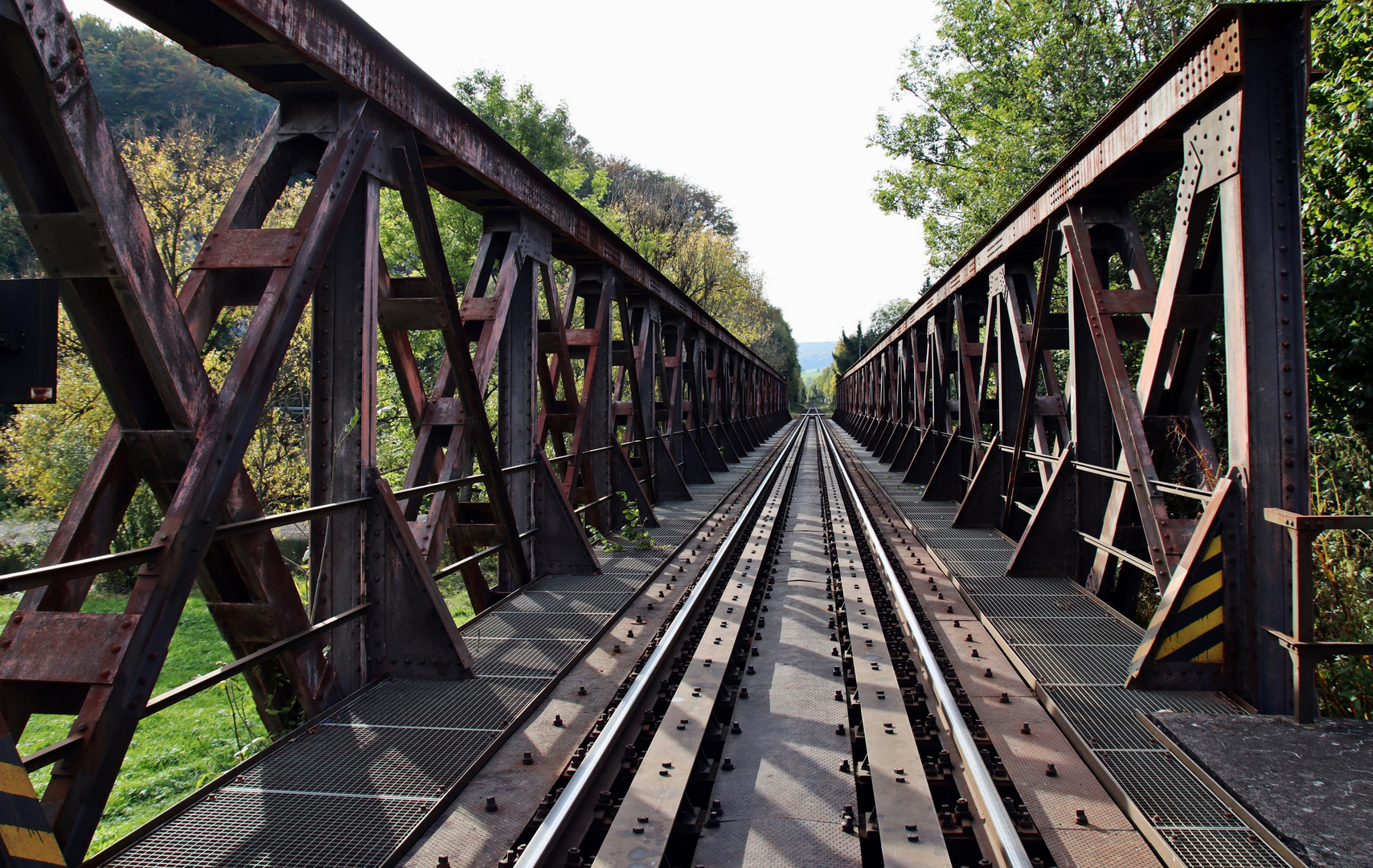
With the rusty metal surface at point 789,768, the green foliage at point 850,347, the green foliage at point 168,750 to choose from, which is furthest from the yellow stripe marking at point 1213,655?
the green foliage at point 850,347

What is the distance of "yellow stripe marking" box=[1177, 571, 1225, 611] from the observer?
413 cm

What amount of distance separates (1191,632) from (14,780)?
485cm

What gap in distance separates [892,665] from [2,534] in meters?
27.1

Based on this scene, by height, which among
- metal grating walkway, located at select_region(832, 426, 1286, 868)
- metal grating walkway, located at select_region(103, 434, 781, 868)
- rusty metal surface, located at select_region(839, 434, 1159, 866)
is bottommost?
rusty metal surface, located at select_region(839, 434, 1159, 866)

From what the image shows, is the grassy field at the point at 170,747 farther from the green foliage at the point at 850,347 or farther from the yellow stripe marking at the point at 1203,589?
the green foliage at the point at 850,347

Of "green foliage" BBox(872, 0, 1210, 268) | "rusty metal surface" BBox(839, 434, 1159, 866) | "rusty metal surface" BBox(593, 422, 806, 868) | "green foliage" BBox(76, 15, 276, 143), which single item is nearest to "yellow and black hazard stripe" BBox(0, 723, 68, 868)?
"rusty metal surface" BBox(593, 422, 806, 868)

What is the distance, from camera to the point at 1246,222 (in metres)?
4.00

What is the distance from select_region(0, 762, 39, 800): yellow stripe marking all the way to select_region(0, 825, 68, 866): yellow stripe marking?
0.09m

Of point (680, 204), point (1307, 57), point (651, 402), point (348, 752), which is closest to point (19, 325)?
point (348, 752)

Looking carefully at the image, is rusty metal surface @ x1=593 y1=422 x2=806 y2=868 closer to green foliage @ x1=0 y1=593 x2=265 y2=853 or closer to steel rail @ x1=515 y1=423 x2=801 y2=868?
steel rail @ x1=515 y1=423 x2=801 y2=868

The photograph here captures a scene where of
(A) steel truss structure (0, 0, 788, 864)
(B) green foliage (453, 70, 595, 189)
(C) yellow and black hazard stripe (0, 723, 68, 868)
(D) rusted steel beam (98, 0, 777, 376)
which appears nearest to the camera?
(C) yellow and black hazard stripe (0, 723, 68, 868)

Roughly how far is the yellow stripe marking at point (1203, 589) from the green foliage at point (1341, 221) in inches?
137

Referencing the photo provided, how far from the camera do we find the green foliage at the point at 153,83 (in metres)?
40.7

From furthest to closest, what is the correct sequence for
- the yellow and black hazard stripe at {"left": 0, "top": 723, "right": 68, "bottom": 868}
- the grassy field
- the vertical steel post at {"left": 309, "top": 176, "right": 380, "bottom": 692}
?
the grassy field → the vertical steel post at {"left": 309, "top": 176, "right": 380, "bottom": 692} → the yellow and black hazard stripe at {"left": 0, "top": 723, "right": 68, "bottom": 868}
